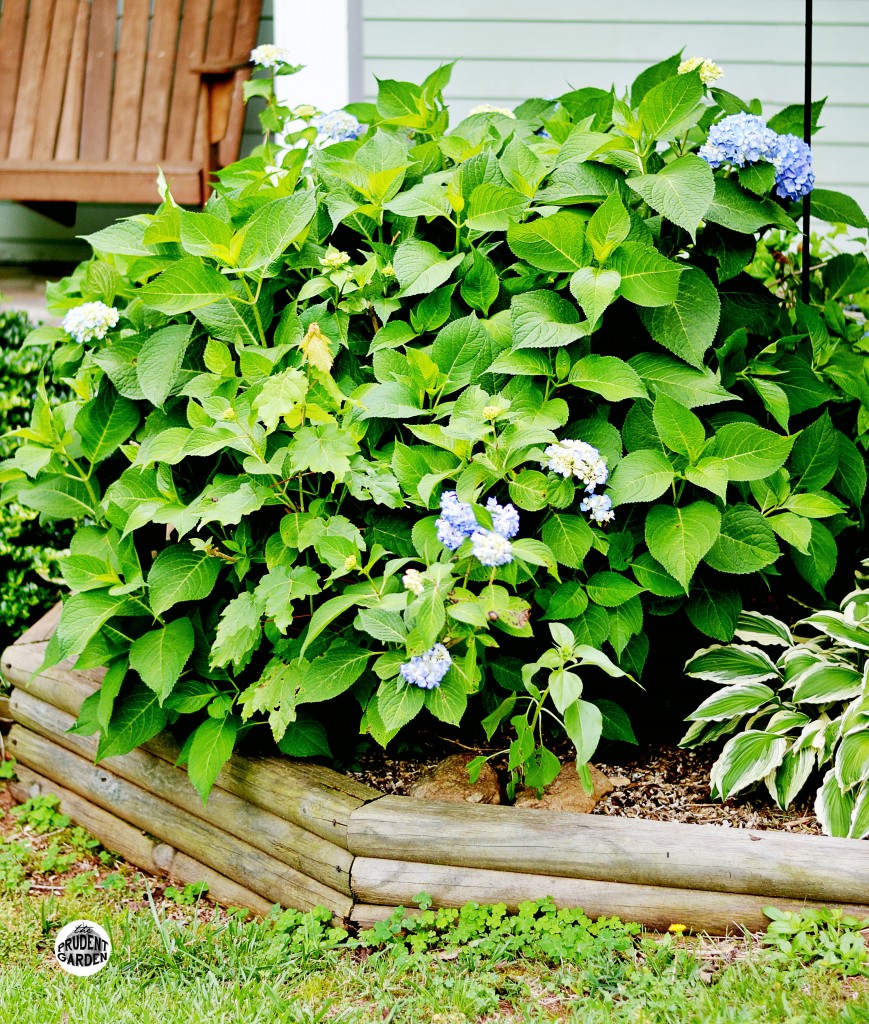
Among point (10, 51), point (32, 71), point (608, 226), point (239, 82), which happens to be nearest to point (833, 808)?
point (608, 226)

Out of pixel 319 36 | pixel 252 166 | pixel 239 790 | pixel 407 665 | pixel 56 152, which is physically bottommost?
pixel 239 790

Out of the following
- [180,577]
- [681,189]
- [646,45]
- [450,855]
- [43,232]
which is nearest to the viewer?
[681,189]

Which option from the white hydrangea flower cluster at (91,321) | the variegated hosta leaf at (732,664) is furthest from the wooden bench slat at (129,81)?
the variegated hosta leaf at (732,664)

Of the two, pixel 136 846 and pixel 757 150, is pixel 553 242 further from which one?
pixel 136 846

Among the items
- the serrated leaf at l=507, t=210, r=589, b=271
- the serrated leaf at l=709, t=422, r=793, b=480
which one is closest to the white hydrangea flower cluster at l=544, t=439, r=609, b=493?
the serrated leaf at l=709, t=422, r=793, b=480

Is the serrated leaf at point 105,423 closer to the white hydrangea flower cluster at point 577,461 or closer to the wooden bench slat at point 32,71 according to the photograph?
the white hydrangea flower cluster at point 577,461

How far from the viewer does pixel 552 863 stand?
6.28 feet

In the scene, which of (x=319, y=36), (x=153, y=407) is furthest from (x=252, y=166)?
(x=319, y=36)

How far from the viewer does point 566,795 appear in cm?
208

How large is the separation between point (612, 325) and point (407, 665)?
84 cm

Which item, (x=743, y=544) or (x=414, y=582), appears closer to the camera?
(x=414, y=582)

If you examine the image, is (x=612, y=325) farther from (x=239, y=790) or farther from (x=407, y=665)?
(x=239, y=790)

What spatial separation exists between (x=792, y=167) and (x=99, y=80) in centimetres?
406

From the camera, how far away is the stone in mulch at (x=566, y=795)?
2.06 m
